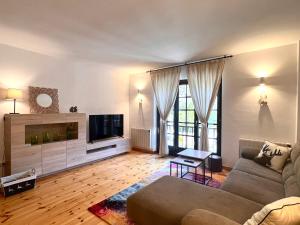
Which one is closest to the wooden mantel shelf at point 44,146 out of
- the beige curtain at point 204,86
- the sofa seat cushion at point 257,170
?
the beige curtain at point 204,86

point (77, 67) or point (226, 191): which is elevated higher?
point (77, 67)

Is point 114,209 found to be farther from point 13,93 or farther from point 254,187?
point 13,93

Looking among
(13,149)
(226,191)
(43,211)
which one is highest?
(13,149)

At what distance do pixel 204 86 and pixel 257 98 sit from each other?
1.08 m

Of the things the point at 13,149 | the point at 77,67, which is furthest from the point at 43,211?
the point at 77,67

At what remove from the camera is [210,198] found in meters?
1.74

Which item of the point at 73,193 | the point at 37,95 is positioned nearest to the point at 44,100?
the point at 37,95

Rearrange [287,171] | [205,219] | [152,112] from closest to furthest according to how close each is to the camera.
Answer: [205,219], [287,171], [152,112]

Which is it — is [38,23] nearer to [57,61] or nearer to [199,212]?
[57,61]

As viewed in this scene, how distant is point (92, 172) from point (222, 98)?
10.6 ft

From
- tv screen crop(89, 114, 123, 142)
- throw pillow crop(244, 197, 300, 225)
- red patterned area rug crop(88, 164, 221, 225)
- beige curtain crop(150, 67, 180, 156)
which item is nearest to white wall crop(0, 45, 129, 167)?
tv screen crop(89, 114, 123, 142)

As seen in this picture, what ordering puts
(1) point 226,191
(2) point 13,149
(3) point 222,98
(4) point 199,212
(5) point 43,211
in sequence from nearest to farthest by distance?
(4) point 199,212
(1) point 226,191
(5) point 43,211
(2) point 13,149
(3) point 222,98

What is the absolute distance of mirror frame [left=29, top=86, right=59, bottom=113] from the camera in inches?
139

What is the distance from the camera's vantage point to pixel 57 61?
393 cm
